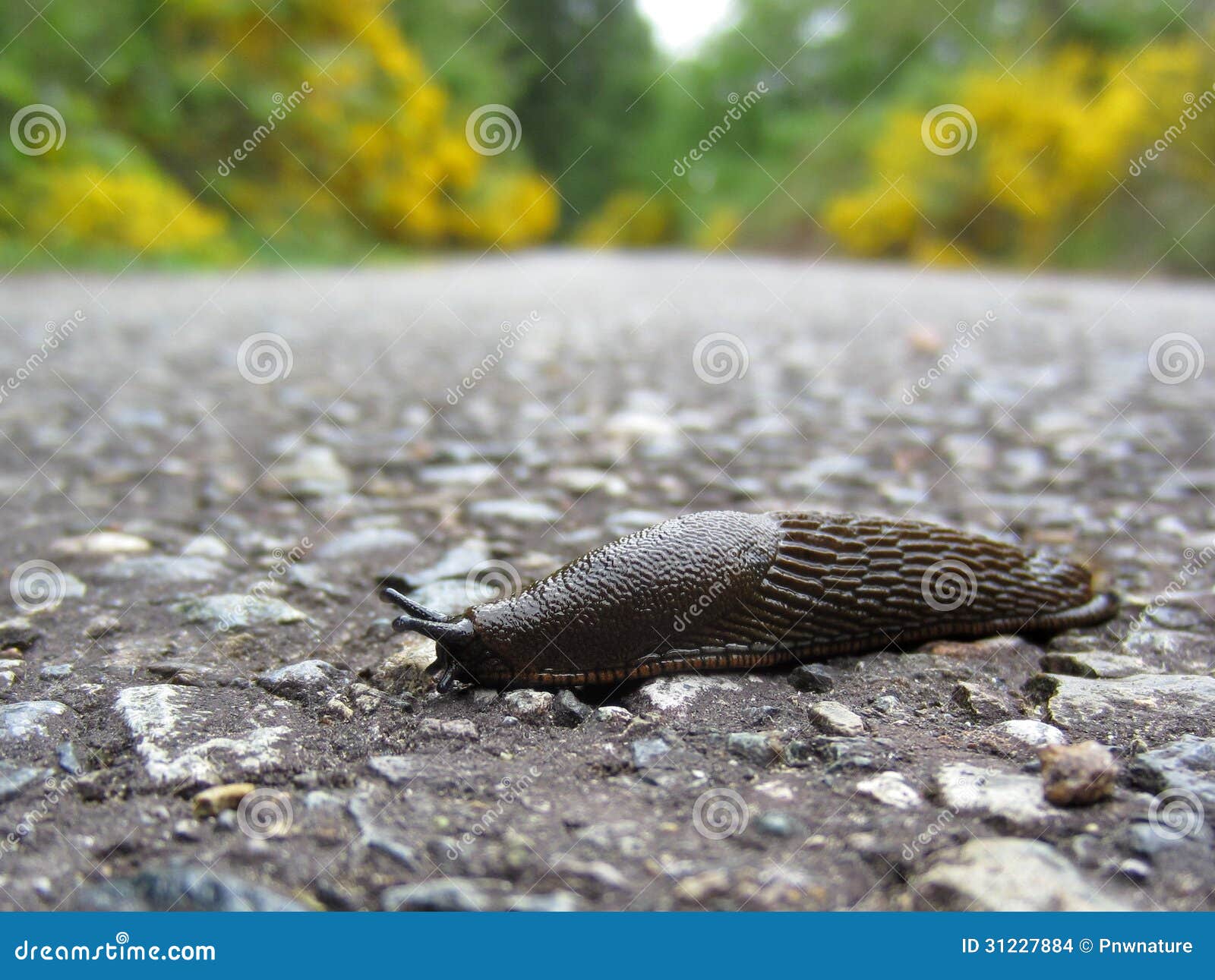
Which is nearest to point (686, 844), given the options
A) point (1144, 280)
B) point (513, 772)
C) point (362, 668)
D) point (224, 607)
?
point (513, 772)

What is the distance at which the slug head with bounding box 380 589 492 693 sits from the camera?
8.43 feet

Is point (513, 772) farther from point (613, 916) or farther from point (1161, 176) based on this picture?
point (1161, 176)

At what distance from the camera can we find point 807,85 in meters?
36.8

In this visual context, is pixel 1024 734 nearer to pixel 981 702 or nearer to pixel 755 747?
pixel 981 702

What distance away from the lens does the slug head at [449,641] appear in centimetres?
257

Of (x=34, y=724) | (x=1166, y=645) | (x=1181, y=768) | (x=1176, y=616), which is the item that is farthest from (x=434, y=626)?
(x=1176, y=616)

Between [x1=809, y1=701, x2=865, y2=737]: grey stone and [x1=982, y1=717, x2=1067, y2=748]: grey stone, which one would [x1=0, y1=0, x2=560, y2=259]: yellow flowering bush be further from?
[x1=982, y1=717, x2=1067, y2=748]: grey stone

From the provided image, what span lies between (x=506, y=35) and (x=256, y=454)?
29.3m

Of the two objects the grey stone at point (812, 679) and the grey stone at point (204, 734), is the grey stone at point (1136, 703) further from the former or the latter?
the grey stone at point (204, 734)

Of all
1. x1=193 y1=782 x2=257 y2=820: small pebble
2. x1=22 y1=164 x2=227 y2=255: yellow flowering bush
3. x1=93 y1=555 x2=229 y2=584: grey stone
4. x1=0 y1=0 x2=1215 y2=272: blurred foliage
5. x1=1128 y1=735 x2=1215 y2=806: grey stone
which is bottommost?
x1=193 y1=782 x2=257 y2=820: small pebble

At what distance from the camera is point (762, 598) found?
2758 millimetres

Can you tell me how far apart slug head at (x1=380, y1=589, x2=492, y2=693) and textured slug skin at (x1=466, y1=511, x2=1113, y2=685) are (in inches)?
1.0

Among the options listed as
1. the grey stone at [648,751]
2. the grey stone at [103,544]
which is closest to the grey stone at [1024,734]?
the grey stone at [648,751]

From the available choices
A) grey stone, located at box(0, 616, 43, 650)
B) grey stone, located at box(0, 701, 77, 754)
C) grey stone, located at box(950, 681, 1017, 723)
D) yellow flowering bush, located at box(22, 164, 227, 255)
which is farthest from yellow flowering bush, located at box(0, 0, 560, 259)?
grey stone, located at box(950, 681, 1017, 723)
